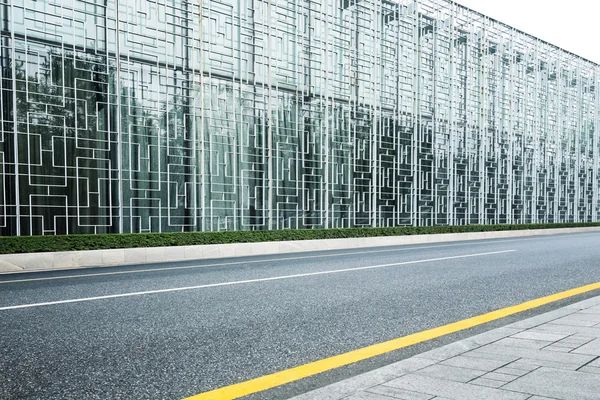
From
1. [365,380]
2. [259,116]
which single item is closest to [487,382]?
[365,380]

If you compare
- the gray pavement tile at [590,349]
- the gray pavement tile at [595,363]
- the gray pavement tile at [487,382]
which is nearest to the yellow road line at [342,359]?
the gray pavement tile at [487,382]

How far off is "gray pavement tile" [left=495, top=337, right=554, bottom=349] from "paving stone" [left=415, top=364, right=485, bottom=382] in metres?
0.82

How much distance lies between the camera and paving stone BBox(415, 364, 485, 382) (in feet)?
10.0

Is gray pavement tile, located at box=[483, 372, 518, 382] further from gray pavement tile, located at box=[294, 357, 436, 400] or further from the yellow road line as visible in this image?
the yellow road line

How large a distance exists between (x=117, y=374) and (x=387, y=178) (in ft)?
65.2

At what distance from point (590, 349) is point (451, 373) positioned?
127 cm

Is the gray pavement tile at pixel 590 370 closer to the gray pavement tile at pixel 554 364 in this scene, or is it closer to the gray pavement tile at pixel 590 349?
the gray pavement tile at pixel 554 364

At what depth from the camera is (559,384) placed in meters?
2.89

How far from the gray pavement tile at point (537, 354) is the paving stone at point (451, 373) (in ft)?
1.64

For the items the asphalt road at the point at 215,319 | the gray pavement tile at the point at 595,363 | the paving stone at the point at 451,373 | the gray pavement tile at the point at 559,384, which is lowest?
the asphalt road at the point at 215,319

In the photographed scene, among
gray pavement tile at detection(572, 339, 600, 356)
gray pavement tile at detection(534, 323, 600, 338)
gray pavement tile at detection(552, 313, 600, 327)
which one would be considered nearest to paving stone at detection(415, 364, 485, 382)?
gray pavement tile at detection(572, 339, 600, 356)

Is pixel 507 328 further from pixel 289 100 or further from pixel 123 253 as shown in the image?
pixel 289 100

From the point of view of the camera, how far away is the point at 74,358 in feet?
12.1

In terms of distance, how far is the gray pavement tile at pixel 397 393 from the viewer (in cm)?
273
